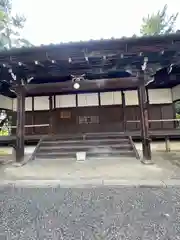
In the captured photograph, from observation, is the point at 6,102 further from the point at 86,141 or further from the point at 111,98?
the point at 111,98

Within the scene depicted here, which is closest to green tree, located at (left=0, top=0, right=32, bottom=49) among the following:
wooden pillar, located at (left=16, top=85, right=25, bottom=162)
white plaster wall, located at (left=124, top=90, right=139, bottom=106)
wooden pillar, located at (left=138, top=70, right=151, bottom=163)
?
white plaster wall, located at (left=124, top=90, right=139, bottom=106)

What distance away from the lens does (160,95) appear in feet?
33.8

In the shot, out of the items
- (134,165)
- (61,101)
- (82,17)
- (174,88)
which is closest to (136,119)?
(174,88)

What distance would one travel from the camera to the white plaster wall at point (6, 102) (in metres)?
10.3

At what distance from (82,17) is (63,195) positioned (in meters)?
26.0

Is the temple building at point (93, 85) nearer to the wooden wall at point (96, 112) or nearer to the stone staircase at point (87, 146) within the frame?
the wooden wall at point (96, 112)

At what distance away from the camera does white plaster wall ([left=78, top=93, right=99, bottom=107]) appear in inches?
411

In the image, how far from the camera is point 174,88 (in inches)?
394

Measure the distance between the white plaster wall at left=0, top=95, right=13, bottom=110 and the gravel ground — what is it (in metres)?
6.86

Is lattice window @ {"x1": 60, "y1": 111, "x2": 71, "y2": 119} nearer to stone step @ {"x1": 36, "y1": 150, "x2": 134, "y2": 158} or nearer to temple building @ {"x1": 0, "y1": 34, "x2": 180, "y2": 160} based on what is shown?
temple building @ {"x1": 0, "y1": 34, "x2": 180, "y2": 160}

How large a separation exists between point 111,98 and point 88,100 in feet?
3.70

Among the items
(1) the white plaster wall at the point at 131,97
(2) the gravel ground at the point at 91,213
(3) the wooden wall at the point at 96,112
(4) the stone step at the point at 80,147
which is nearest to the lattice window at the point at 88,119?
(3) the wooden wall at the point at 96,112

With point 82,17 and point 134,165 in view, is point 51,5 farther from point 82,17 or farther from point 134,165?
point 134,165

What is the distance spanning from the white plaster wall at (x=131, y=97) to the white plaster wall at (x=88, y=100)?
146cm
